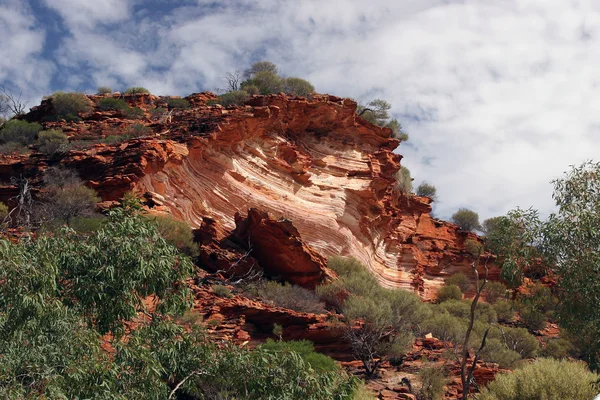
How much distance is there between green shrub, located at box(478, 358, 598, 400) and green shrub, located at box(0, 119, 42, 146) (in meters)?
21.1

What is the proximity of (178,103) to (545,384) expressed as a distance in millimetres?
22891

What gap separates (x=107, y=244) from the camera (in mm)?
8375

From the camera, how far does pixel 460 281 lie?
32.0 metres

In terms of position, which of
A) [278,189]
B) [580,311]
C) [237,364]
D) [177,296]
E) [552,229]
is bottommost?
[237,364]

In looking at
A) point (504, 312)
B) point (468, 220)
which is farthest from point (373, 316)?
point (468, 220)

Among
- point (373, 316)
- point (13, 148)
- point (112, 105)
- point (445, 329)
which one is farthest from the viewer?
point (112, 105)

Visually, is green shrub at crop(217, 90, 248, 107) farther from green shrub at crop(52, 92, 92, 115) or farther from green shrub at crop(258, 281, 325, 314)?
green shrub at crop(258, 281, 325, 314)

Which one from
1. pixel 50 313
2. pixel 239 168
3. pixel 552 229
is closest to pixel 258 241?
pixel 239 168

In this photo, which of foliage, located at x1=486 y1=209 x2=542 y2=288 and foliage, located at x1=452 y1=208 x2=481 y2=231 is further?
foliage, located at x1=452 y1=208 x2=481 y2=231

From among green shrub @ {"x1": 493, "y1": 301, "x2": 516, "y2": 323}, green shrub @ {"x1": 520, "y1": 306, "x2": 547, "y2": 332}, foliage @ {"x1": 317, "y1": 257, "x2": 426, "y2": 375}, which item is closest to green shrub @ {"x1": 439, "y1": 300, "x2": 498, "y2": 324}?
green shrub @ {"x1": 493, "y1": 301, "x2": 516, "y2": 323}

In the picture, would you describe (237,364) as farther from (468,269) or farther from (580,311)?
(468,269)

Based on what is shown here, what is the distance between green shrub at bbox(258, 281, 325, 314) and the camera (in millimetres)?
18484

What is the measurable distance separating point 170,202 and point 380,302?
7852mm

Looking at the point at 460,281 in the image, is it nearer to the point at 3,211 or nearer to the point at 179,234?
the point at 179,234
